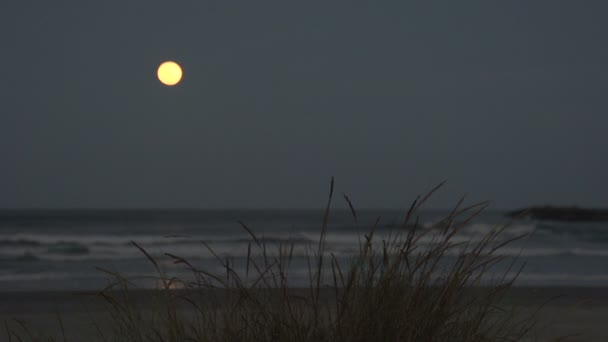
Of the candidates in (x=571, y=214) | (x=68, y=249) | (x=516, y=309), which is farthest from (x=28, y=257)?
(x=571, y=214)

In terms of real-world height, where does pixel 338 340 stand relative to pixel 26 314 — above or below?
above

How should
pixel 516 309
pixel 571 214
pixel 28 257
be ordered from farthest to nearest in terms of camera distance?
pixel 571 214, pixel 28 257, pixel 516 309

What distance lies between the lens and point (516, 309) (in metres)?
8.21

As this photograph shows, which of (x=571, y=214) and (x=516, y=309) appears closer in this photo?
(x=516, y=309)

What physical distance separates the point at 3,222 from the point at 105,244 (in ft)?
68.6

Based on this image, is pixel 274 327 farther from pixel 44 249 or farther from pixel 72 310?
pixel 44 249

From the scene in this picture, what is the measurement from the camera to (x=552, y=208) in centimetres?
6081

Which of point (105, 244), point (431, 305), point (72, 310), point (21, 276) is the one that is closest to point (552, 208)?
point (105, 244)

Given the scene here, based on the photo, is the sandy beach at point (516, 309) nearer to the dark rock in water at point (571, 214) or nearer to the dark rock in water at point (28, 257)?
the dark rock in water at point (28, 257)

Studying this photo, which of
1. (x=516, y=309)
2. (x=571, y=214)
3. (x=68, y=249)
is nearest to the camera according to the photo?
(x=516, y=309)

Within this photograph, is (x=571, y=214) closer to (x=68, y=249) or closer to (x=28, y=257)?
(x=68, y=249)

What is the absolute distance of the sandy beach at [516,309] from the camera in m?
6.38

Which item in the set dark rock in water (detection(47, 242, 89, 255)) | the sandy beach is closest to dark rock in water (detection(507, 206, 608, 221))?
dark rock in water (detection(47, 242, 89, 255))

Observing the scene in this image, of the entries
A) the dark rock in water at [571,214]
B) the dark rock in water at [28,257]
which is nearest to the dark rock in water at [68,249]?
A: the dark rock in water at [28,257]
